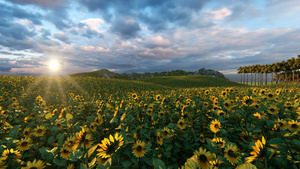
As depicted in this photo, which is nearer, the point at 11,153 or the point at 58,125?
the point at 11,153

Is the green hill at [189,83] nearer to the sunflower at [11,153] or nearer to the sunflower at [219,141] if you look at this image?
the sunflower at [219,141]

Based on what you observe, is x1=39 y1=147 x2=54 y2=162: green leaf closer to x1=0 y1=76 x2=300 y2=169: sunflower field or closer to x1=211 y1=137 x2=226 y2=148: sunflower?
x1=0 y1=76 x2=300 y2=169: sunflower field

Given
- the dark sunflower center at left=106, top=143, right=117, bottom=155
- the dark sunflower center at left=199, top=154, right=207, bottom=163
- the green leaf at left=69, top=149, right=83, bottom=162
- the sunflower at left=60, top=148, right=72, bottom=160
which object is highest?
the dark sunflower center at left=106, top=143, right=117, bottom=155

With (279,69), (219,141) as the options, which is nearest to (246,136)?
(219,141)

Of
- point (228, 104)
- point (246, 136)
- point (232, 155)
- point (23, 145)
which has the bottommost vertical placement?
point (246, 136)

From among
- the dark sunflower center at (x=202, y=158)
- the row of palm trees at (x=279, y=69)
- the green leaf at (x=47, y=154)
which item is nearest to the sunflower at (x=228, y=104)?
the dark sunflower center at (x=202, y=158)

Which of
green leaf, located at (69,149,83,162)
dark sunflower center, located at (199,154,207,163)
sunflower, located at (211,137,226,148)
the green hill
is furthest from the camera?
the green hill

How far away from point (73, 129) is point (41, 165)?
1368mm

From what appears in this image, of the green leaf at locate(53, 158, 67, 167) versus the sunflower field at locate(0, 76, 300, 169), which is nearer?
the sunflower field at locate(0, 76, 300, 169)

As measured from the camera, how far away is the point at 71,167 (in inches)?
66.1

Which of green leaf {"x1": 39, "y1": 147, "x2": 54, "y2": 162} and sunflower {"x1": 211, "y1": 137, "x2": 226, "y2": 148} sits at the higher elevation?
sunflower {"x1": 211, "y1": 137, "x2": 226, "y2": 148}

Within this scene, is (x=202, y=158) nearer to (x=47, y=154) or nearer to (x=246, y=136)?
(x=246, y=136)

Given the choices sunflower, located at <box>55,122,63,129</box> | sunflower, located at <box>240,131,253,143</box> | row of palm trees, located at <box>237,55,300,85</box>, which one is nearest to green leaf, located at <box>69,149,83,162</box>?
sunflower, located at <box>55,122,63,129</box>

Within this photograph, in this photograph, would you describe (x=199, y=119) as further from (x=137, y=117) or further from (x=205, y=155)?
(x=205, y=155)
